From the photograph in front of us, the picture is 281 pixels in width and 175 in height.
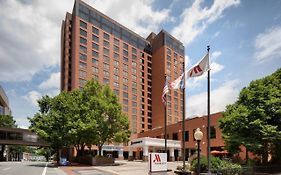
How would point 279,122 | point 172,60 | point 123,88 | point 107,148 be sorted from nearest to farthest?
point 279,122, point 107,148, point 123,88, point 172,60

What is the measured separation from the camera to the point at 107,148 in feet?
281

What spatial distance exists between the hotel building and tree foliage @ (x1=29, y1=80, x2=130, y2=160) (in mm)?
33927

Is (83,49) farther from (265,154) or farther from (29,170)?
(265,154)

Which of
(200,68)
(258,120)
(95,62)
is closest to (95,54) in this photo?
(95,62)

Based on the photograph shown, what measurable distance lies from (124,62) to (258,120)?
259 feet

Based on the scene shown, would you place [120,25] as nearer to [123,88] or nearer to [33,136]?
[123,88]

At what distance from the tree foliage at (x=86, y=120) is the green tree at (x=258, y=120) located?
21.5 meters

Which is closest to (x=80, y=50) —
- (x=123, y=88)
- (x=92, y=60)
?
(x=92, y=60)

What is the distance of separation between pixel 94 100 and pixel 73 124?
5011 mm

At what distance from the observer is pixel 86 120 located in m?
45.8

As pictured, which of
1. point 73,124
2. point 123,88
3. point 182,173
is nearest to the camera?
point 182,173

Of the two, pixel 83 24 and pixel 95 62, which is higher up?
pixel 83 24

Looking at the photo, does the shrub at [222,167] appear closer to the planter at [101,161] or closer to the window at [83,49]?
the planter at [101,161]

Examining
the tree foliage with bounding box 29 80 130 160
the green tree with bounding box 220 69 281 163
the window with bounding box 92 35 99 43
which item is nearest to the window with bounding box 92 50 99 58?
the window with bounding box 92 35 99 43
